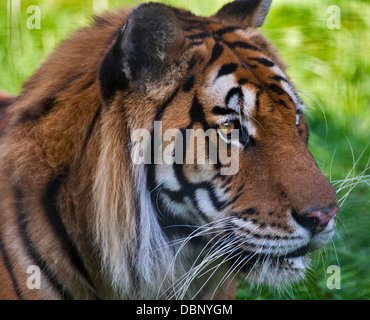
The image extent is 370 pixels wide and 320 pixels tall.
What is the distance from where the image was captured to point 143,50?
1691 millimetres

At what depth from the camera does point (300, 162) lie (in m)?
1.73

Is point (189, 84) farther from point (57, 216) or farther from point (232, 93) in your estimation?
point (57, 216)

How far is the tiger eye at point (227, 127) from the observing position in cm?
170

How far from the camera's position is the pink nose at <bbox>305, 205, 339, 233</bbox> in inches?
65.5

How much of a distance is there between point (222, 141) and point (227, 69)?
239 millimetres

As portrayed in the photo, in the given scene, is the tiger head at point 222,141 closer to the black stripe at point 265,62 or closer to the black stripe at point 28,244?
the black stripe at point 265,62

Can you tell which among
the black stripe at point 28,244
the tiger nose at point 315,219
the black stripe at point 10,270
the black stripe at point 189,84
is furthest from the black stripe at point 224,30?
the black stripe at point 10,270

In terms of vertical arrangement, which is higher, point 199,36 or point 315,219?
point 199,36

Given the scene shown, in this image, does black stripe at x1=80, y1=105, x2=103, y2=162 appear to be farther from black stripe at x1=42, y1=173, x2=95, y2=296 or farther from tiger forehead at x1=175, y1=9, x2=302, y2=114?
tiger forehead at x1=175, y1=9, x2=302, y2=114

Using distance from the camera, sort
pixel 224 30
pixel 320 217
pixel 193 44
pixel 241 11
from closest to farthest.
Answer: pixel 320 217 → pixel 193 44 → pixel 224 30 → pixel 241 11

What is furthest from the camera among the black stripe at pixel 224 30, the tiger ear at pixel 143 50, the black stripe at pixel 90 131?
the black stripe at pixel 224 30

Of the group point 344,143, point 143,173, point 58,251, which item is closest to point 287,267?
point 143,173

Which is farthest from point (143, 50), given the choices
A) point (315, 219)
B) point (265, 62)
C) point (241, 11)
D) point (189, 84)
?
point (315, 219)

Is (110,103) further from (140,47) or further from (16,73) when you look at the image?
(16,73)
